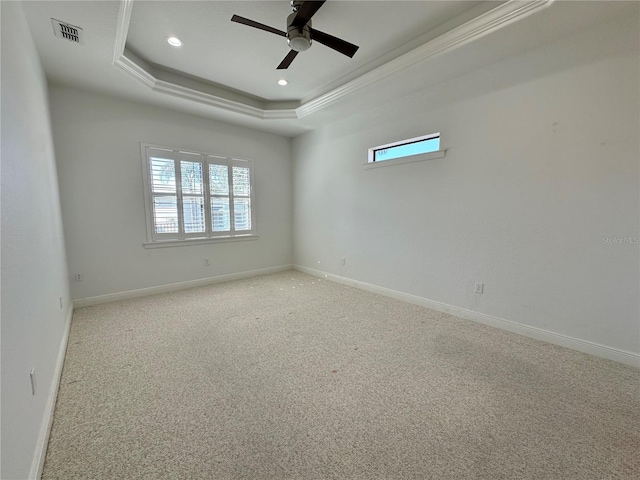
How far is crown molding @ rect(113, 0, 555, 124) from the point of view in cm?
204

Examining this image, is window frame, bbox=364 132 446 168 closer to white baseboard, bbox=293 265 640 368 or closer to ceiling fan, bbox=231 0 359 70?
ceiling fan, bbox=231 0 359 70

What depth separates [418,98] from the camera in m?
3.27

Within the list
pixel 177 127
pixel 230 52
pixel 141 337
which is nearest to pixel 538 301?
pixel 141 337

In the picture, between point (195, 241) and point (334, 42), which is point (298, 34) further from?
point (195, 241)

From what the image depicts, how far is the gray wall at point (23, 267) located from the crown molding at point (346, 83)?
675 mm

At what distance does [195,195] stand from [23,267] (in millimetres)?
2988

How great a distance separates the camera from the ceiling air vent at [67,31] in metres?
2.07

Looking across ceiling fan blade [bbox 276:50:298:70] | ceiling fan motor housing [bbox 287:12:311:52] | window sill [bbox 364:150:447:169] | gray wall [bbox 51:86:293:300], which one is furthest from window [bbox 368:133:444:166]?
gray wall [bbox 51:86:293:300]

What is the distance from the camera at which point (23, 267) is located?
1372 mm

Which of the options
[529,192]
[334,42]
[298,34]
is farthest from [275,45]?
[529,192]

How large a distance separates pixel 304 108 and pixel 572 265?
3.80 m

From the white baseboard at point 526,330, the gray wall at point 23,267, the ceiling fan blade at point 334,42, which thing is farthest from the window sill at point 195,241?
the ceiling fan blade at point 334,42

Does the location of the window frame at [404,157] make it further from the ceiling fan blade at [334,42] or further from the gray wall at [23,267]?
the gray wall at [23,267]

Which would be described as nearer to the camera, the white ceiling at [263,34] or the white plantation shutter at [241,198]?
the white ceiling at [263,34]
